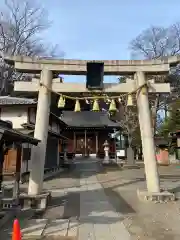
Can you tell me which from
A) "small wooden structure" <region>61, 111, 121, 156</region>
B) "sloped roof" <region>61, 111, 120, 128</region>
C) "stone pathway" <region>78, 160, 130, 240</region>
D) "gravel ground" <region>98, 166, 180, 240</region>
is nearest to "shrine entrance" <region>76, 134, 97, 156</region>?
"small wooden structure" <region>61, 111, 121, 156</region>

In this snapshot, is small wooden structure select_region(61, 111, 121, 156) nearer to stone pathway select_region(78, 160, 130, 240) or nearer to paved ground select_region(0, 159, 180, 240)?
paved ground select_region(0, 159, 180, 240)

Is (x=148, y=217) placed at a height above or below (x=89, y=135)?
below

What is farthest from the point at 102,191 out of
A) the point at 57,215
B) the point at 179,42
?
the point at 179,42

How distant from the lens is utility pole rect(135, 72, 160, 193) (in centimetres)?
1044

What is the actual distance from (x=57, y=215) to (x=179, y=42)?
3873cm

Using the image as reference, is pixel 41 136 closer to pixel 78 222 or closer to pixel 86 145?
pixel 78 222

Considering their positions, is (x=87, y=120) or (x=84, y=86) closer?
(x=84, y=86)

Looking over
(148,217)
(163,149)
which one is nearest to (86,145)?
(163,149)

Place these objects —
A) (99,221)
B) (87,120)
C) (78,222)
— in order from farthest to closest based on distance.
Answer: (87,120)
(99,221)
(78,222)

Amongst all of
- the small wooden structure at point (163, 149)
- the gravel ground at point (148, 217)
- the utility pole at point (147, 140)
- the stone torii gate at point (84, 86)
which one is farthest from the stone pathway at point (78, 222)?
the small wooden structure at point (163, 149)

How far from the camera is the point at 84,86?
11.1 metres

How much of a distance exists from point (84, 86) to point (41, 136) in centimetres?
292

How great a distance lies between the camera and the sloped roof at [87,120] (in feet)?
133

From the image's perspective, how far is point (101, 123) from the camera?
41.5m
